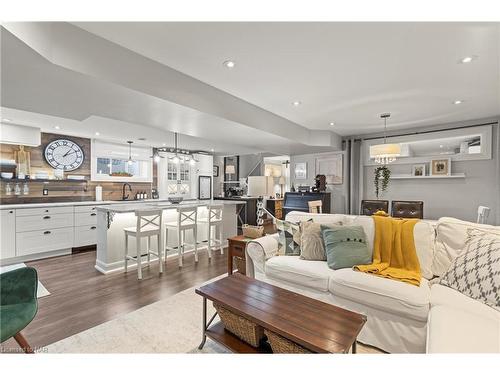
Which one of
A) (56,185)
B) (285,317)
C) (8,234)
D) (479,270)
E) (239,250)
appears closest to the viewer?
(285,317)

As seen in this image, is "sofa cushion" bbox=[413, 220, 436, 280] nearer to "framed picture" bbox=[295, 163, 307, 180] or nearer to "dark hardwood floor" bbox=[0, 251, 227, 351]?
"dark hardwood floor" bbox=[0, 251, 227, 351]

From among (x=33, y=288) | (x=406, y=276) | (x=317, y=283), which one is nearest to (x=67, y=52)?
(x=33, y=288)

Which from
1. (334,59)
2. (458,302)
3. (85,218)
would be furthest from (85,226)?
(458,302)

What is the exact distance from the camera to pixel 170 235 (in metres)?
4.43

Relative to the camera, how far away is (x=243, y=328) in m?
1.65

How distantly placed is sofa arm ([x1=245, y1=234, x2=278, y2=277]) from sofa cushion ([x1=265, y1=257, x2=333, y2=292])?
0.12 meters

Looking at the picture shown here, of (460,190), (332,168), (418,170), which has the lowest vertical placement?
(460,190)

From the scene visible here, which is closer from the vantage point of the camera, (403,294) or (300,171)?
(403,294)

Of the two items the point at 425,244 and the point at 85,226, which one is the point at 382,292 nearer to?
the point at 425,244

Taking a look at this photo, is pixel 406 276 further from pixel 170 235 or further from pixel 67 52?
pixel 170 235

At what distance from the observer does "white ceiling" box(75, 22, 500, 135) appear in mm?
1833

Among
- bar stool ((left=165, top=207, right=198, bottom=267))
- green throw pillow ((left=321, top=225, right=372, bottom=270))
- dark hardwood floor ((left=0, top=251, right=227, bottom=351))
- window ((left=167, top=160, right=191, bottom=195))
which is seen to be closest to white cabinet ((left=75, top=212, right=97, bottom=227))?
dark hardwood floor ((left=0, top=251, right=227, bottom=351))

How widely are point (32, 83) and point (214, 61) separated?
163 centimetres

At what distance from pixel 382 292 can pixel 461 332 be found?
533mm
